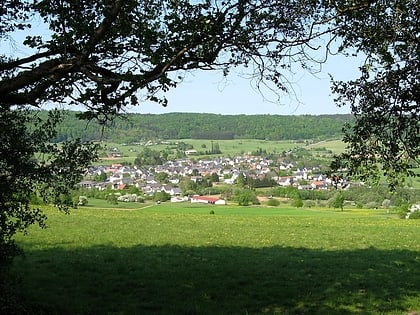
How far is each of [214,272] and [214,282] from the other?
1.44 metres

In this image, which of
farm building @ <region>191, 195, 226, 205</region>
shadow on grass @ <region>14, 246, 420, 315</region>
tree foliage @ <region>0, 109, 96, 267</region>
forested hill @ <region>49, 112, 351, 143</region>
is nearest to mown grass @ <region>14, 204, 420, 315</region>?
shadow on grass @ <region>14, 246, 420, 315</region>

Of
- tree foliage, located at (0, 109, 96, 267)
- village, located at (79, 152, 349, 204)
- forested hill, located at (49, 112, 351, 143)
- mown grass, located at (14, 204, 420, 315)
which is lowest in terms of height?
village, located at (79, 152, 349, 204)

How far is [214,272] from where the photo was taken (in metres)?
14.8

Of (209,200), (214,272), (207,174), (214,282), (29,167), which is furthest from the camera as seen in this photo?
(207,174)

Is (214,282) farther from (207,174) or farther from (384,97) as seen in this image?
(207,174)

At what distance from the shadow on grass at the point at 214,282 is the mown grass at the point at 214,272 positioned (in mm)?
27

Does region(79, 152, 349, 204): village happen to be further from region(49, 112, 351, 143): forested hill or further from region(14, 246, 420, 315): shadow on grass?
region(14, 246, 420, 315): shadow on grass

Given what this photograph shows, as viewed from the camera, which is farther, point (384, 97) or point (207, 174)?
point (207, 174)

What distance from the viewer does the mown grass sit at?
11.1 meters

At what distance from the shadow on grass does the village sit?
37091 millimetres

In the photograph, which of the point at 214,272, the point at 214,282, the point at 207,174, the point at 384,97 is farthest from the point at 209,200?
the point at 384,97

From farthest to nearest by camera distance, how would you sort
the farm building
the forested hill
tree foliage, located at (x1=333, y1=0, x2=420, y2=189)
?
the forested hill, the farm building, tree foliage, located at (x1=333, y1=0, x2=420, y2=189)

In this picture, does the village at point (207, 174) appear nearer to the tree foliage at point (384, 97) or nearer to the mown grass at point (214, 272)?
the mown grass at point (214, 272)

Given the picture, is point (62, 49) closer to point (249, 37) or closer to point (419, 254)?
point (249, 37)
